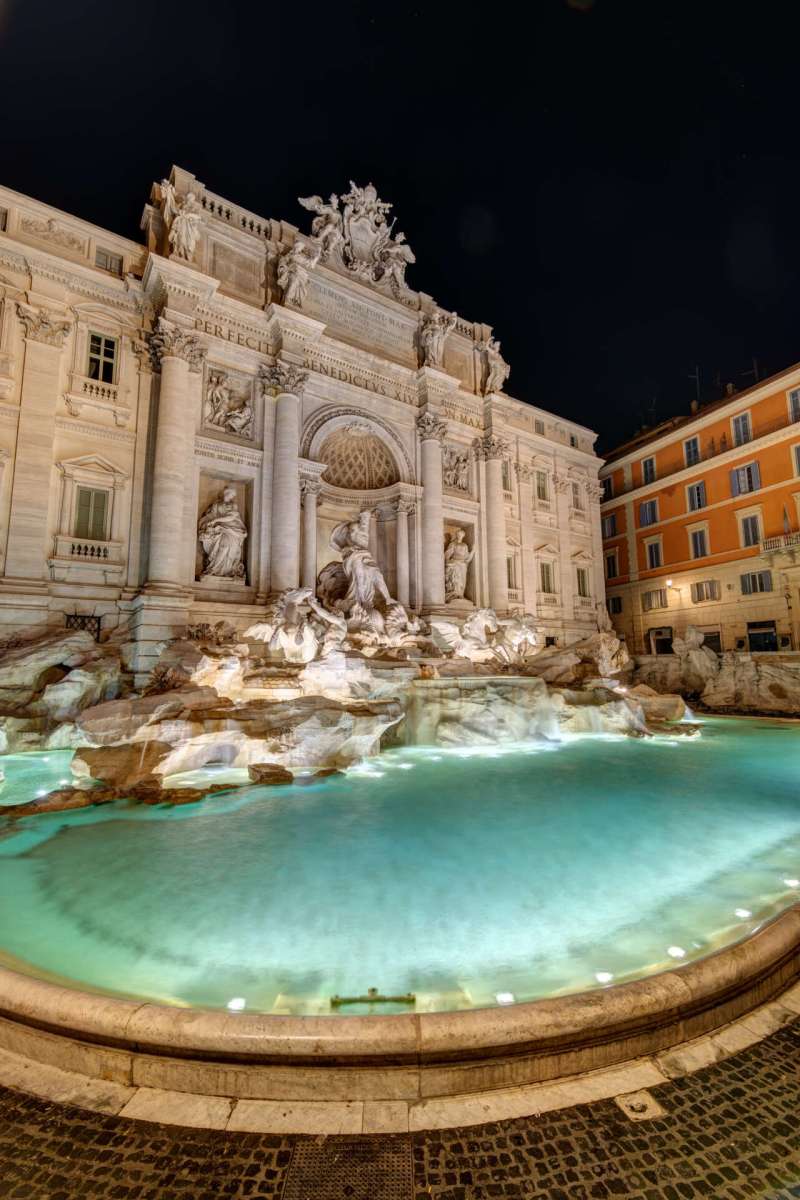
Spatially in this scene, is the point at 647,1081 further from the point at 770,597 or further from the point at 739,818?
the point at 770,597

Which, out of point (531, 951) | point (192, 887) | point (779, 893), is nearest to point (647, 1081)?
point (531, 951)

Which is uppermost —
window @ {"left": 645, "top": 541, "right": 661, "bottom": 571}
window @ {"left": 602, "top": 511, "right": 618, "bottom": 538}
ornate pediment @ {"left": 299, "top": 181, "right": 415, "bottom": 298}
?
ornate pediment @ {"left": 299, "top": 181, "right": 415, "bottom": 298}

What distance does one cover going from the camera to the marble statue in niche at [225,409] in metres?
14.1

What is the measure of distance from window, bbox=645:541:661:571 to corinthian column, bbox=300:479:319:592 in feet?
56.4

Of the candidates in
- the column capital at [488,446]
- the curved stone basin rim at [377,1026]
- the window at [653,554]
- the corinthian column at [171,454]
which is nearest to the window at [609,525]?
the window at [653,554]

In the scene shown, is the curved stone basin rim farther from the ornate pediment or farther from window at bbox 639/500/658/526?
window at bbox 639/500/658/526

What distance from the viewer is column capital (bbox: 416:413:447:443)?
58.3 ft

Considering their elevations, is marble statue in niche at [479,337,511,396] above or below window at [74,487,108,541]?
above

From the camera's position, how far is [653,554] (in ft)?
83.0

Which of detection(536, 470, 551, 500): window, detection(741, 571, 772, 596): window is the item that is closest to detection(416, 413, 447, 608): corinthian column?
detection(536, 470, 551, 500): window

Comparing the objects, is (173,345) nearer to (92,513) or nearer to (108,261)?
(108,261)

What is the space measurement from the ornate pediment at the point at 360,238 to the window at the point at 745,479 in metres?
14.8

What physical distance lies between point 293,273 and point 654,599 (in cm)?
1983

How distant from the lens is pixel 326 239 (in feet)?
54.0
